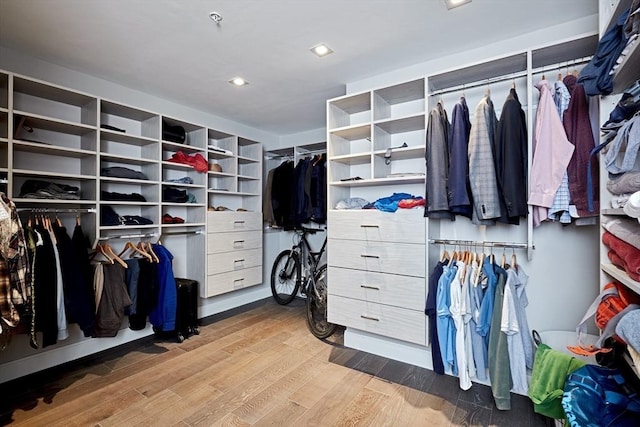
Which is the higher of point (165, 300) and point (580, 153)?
point (580, 153)

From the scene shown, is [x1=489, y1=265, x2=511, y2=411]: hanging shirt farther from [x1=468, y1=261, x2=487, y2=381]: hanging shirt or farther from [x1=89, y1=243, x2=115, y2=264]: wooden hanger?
[x1=89, y1=243, x2=115, y2=264]: wooden hanger

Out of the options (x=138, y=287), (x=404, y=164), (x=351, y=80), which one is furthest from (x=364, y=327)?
(x=351, y=80)

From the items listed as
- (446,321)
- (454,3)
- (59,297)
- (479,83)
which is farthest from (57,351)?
(479,83)

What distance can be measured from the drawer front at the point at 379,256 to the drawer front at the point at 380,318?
11.6 inches

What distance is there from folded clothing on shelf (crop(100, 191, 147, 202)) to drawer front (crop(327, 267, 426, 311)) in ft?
6.38

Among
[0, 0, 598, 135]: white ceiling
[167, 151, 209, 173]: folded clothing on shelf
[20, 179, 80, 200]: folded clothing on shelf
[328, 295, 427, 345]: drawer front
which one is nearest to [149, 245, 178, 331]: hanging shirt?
[20, 179, 80, 200]: folded clothing on shelf

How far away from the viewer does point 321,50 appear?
2166 mm

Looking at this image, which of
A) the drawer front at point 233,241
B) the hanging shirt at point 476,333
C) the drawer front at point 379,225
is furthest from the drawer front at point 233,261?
the hanging shirt at point 476,333

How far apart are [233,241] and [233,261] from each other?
0.79 ft

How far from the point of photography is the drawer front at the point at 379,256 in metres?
2.13

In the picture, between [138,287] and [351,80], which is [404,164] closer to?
[351,80]

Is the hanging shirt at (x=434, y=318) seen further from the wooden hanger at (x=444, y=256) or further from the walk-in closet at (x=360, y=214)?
the wooden hanger at (x=444, y=256)

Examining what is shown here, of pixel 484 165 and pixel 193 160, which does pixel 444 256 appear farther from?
pixel 193 160

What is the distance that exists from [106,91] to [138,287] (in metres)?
1.83
